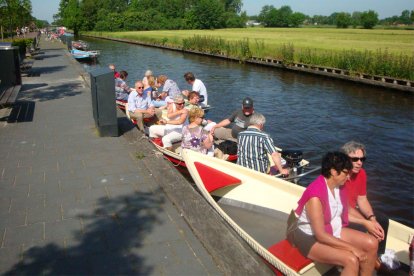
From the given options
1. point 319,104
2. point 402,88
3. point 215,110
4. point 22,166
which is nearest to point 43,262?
point 22,166

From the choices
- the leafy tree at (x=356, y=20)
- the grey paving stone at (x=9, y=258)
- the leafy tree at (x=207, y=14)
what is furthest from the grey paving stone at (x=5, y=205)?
the leafy tree at (x=356, y=20)

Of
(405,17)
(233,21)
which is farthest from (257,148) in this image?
(405,17)

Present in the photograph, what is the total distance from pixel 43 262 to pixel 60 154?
3.53 m

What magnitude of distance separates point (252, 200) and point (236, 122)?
2.69 meters

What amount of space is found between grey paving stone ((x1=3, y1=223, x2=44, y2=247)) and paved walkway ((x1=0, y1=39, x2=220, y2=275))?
11 mm

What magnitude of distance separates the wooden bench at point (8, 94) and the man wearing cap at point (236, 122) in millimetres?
4794

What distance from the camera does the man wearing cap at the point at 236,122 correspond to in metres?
7.72

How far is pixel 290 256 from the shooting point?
4.14 metres

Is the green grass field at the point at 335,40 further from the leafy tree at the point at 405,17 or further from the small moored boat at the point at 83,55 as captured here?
the leafy tree at the point at 405,17

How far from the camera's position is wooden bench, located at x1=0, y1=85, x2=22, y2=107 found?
8.80 metres

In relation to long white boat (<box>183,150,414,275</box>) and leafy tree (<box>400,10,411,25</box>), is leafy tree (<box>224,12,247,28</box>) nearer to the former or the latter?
leafy tree (<box>400,10,411,25</box>)

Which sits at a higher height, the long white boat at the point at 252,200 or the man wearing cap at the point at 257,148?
the man wearing cap at the point at 257,148

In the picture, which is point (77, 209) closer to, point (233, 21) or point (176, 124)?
point (176, 124)

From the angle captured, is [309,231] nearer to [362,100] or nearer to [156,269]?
[156,269]
